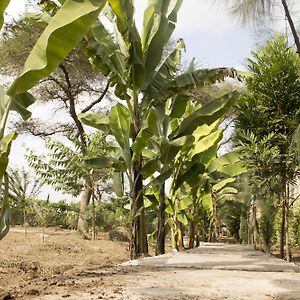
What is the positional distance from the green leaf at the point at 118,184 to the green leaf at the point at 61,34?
139 inches

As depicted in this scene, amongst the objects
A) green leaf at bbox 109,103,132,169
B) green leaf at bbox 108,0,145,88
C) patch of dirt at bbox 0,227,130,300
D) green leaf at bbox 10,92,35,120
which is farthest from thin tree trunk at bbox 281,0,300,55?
green leaf at bbox 10,92,35,120

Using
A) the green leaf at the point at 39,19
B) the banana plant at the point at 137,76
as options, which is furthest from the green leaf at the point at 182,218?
the green leaf at the point at 39,19

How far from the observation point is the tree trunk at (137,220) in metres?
5.39

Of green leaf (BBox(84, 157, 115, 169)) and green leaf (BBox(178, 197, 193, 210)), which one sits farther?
green leaf (BBox(178, 197, 193, 210))

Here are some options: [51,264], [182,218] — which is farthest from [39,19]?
[182,218]

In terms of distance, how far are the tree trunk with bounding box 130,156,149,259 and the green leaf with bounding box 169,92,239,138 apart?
692 millimetres

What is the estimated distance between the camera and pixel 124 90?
5.62m

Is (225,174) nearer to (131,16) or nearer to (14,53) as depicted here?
(131,16)

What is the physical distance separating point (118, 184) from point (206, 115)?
1571mm

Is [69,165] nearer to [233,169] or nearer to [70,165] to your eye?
[70,165]

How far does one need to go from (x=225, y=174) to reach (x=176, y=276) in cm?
535

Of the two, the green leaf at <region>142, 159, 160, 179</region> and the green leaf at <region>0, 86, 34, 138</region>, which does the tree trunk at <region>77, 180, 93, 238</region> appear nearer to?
the green leaf at <region>142, 159, 160, 179</region>

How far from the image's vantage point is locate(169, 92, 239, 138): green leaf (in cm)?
541

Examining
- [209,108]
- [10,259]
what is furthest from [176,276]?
[10,259]
